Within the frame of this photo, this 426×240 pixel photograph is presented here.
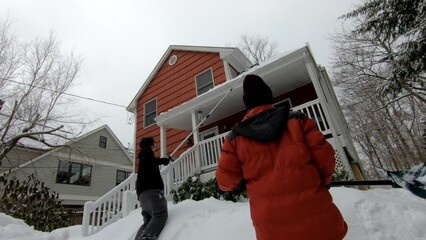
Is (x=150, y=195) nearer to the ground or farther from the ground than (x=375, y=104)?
nearer to the ground

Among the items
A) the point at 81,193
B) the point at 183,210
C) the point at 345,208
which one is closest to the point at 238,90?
the point at 183,210

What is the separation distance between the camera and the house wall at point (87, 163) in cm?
1397

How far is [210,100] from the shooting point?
6973 mm

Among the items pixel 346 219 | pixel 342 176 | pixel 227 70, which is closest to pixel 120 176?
pixel 227 70

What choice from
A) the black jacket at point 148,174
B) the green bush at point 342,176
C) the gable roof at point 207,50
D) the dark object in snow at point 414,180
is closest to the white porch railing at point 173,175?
the green bush at point 342,176

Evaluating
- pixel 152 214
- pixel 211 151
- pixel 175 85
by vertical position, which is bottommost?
pixel 152 214

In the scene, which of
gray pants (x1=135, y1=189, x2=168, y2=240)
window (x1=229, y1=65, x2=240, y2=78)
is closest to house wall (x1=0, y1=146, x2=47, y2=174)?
window (x1=229, y1=65, x2=240, y2=78)

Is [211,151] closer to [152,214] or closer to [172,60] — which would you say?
[152,214]

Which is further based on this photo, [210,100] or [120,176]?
[120,176]

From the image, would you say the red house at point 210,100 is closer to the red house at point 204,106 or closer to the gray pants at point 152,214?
the red house at point 204,106

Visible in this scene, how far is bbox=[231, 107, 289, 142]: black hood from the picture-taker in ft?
4.48

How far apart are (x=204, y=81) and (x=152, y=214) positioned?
757cm

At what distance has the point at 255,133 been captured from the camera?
1409mm

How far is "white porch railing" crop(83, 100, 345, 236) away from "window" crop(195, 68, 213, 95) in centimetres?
345
